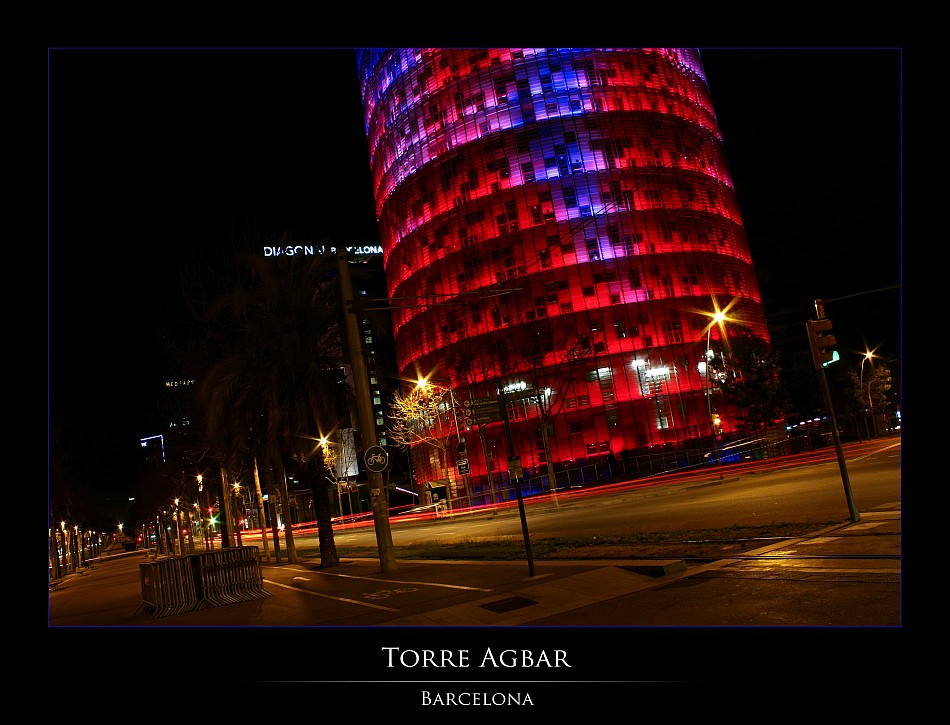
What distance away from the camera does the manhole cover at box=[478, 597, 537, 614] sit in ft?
31.6

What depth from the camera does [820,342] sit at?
45.1ft

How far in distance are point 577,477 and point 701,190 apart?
153 feet

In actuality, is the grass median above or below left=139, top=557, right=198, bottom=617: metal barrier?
below

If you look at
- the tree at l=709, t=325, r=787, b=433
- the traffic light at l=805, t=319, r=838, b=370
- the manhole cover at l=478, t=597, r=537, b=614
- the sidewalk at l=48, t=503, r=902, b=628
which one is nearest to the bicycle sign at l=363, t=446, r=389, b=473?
the sidewalk at l=48, t=503, r=902, b=628

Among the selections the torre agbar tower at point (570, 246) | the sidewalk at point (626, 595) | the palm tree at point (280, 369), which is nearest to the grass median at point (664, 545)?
the sidewalk at point (626, 595)

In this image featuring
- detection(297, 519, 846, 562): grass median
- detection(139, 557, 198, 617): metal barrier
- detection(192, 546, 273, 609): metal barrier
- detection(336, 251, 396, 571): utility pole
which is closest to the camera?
detection(297, 519, 846, 562): grass median

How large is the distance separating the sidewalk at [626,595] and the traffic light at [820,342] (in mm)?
3062

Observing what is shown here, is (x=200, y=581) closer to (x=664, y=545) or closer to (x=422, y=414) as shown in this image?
(x=664, y=545)

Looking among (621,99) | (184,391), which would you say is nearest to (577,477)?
(184,391)

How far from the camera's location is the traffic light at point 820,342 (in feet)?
44.7

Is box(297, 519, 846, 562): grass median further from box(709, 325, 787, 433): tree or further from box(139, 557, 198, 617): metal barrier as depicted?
box(709, 325, 787, 433): tree

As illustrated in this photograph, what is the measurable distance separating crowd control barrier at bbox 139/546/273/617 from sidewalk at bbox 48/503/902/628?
1.23ft

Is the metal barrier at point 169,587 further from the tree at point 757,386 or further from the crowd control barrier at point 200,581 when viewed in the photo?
the tree at point 757,386
